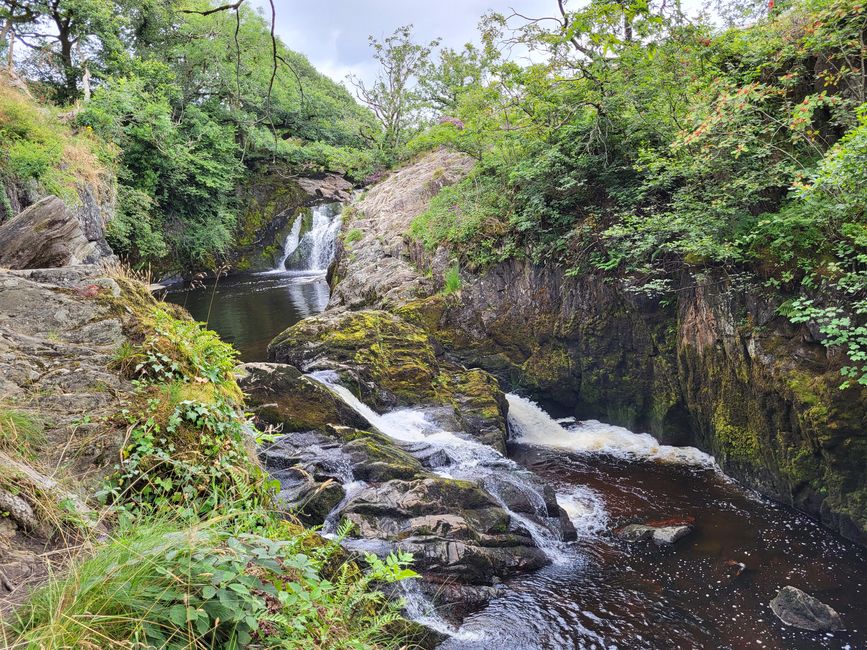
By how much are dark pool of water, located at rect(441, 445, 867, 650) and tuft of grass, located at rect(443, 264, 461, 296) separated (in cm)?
598

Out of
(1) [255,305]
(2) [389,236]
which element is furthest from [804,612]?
(1) [255,305]

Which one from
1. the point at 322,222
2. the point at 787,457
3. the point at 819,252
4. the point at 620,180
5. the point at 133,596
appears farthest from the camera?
the point at 322,222

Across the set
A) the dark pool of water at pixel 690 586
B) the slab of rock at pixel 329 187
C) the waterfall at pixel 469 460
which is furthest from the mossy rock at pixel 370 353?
the slab of rock at pixel 329 187

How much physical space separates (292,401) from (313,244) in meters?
16.3

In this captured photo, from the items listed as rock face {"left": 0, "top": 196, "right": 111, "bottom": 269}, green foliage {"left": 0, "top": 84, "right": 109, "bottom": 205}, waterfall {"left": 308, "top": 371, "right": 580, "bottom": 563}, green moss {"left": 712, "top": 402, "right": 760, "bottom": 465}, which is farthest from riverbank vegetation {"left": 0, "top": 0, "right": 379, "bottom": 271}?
green moss {"left": 712, "top": 402, "right": 760, "bottom": 465}

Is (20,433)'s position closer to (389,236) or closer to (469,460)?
(469,460)

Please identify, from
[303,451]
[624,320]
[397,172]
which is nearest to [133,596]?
[303,451]

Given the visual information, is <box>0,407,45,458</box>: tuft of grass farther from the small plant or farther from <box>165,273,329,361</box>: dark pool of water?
the small plant

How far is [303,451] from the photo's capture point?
7.14 meters

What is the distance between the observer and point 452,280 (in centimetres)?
1173

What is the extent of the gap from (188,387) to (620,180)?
871 centimetres

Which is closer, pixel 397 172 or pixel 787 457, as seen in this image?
pixel 787 457

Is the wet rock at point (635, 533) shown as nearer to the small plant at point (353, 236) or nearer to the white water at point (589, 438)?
the white water at point (589, 438)

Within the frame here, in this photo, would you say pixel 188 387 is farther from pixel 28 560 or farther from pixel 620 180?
pixel 620 180
